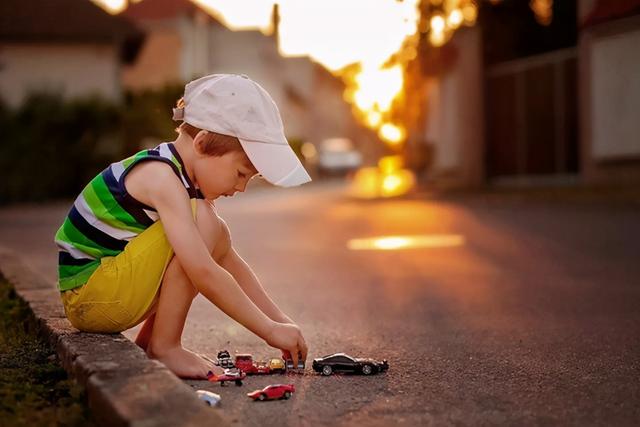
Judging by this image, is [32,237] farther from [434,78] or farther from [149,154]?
[434,78]

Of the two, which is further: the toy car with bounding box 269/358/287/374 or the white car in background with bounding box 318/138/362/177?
the white car in background with bounding box 318/138/362/177

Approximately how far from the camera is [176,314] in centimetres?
361

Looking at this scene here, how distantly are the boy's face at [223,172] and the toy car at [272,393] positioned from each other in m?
0.73

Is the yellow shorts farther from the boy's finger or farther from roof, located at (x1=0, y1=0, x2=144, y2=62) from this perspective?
roof, located at (x1=0, y1=0, x2=144, y2=62)

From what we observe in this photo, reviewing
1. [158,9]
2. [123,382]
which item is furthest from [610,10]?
[158,9]

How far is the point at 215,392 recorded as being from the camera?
3.46m

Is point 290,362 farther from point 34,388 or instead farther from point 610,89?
point 610,89

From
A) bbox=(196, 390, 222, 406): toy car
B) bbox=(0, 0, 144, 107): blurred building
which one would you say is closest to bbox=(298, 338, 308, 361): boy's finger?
bbox=(196, 390, 222, 406): toy car

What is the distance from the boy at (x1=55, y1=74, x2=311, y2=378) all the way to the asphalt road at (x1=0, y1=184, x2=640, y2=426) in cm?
33

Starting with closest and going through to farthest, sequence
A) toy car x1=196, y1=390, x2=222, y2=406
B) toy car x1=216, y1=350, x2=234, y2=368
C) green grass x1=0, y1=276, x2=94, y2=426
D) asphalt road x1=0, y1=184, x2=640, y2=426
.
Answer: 1. green grass x1=0, y1=276, x2=94, y2=426
2. toy car x1=196, y1=390, x2=222, y2=406
3. asphalt road x1=0, y1=184, x2=640, y2=426
4. toy car x1=216, y1=350, x2=234, y2=368

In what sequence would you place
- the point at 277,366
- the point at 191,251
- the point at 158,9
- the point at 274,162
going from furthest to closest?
the point at 158,9 → the point at 277,366 → the point at 274,162 → the point at 191,251

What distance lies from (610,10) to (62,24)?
18.3 m

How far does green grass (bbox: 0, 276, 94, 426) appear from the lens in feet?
9.65

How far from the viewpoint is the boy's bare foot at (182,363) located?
3.61m
